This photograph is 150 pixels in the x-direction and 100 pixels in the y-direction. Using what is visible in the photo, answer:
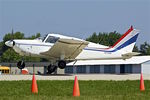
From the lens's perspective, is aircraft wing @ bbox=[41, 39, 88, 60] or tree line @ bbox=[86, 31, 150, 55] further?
tree line @ bbox=[86, 31, 150, 55]

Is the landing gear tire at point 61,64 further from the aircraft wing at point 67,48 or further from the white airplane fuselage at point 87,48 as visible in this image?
the aircraft wing at point 67,48

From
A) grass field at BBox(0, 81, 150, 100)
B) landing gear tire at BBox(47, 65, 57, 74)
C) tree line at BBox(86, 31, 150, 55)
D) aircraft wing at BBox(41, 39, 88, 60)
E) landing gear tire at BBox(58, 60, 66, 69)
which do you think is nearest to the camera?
grass field at BBox(0, 81, 150, 100)

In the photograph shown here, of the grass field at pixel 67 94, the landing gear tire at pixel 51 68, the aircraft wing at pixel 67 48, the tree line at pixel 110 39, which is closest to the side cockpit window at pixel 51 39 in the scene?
the aircraft wing at pixel 67 48

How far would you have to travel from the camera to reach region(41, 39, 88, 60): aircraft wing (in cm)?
2723

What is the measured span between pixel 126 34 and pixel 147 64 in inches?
696

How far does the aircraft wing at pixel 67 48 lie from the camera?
1072 inches

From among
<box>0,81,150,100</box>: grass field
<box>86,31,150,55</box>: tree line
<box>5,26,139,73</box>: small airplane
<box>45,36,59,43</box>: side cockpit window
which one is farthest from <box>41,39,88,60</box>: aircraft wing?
<box>86,31,150,55</box>: tree line

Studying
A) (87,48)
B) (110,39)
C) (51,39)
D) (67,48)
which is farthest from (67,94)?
(110,39)

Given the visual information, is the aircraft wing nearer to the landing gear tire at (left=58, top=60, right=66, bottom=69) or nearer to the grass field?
the landing gear tire at (left=58, top=60, right=66, bottom=69)

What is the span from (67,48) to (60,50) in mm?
541

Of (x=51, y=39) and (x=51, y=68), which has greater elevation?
(x=51, y=39)

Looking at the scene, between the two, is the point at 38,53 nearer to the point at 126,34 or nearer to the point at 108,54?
the point at 108,54

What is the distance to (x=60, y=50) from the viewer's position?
93.3 feet

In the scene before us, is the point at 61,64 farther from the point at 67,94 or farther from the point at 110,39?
the point at 110,39
